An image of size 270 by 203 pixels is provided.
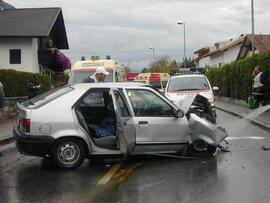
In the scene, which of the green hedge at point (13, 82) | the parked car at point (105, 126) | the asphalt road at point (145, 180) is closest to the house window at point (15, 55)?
the green hedge at point (13, 82)

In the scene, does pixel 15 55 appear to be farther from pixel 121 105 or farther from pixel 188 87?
pixel 121 105

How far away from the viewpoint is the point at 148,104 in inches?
293

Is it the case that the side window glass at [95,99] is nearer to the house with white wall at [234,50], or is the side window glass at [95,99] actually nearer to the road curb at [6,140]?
the road curb at [6,140]

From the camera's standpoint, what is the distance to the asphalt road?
17.3 ft

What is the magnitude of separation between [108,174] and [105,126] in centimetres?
125

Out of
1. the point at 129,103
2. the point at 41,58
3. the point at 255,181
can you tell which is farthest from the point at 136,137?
the point at 41,58

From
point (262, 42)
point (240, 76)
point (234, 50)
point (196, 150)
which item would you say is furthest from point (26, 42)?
point (234, 50)

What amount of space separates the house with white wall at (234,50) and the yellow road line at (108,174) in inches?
1161

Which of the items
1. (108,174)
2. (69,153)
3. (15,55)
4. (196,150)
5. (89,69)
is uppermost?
(15,55)

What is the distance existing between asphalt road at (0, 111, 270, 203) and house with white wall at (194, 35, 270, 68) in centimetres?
2889

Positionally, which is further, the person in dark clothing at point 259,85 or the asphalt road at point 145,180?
the person in dark clothing at point 259,85

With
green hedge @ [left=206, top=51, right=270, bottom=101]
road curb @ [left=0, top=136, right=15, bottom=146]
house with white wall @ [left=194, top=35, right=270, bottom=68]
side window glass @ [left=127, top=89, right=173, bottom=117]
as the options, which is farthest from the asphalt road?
house with white wall @ [left=194, top=35, right=270, bottom=68]

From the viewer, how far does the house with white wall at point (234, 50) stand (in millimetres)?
43688

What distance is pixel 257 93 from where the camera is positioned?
16.4 m
